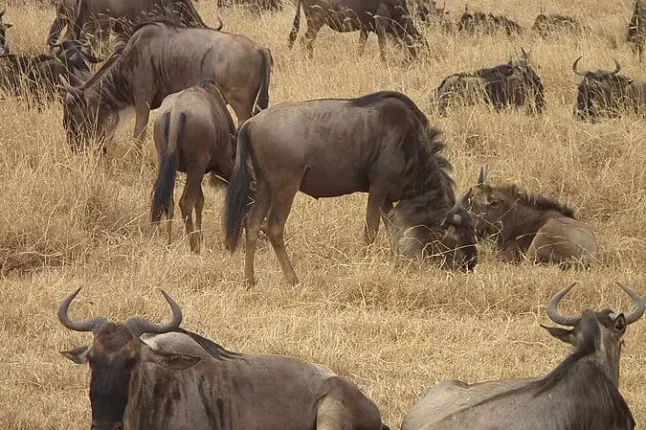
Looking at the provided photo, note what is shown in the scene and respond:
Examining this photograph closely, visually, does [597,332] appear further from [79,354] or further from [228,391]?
[79,354]

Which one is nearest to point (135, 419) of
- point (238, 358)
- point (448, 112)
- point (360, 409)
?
point (238, 358)

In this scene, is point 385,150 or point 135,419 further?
point 385,150

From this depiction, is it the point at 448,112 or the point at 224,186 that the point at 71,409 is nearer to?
the point at 224,186

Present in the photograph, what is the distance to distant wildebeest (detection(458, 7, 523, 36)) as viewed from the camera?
14461mm

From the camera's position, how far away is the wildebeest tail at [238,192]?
7.54 m

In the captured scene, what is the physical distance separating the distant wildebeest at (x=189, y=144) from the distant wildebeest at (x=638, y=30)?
6290 mm

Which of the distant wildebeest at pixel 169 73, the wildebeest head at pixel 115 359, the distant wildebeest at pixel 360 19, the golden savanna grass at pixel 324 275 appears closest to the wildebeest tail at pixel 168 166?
the golden savanna grass at pixel 324 275

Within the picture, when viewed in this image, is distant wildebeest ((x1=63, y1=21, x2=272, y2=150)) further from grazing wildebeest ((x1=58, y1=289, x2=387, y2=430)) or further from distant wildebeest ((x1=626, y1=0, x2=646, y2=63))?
distant wildebeest ((x1=626, y1=0, x2=646, y2=63))

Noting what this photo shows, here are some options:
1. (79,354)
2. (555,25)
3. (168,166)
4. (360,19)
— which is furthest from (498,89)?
(79,354)

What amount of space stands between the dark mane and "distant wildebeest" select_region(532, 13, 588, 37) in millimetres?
5592

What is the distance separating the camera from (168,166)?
8.02 metres

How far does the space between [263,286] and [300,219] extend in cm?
110

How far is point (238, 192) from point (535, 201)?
7.48ft

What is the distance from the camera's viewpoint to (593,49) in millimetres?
13234
